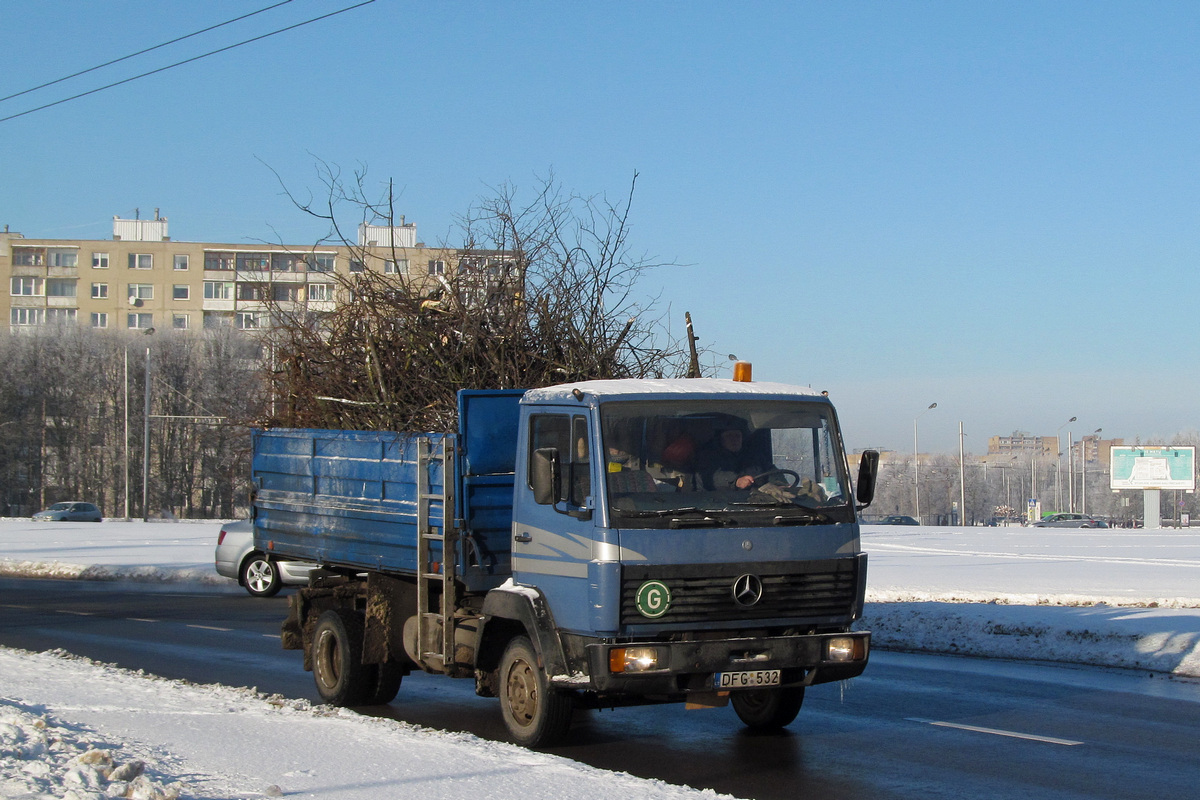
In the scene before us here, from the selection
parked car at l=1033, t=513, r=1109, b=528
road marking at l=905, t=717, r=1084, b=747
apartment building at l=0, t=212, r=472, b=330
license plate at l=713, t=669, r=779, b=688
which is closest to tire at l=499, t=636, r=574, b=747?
license plate at l=713, t=669, r=779, b=688

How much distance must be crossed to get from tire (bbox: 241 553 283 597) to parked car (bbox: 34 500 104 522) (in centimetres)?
3617

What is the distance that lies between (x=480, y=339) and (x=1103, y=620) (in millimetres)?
8986

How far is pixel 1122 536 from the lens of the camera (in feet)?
167

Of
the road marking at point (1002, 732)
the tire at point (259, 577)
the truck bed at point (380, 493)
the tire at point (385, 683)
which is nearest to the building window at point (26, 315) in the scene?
the tire at point (259, 577)

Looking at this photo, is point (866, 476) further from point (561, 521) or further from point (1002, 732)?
point (1002, 732)

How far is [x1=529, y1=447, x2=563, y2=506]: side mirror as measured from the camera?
7.17 metres

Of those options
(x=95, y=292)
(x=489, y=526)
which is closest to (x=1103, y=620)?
(x=489, y=526)

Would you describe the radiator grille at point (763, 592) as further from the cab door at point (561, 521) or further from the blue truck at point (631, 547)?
the cab door at point (561, 521)

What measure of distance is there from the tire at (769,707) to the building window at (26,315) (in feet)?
338

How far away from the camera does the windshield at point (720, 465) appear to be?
7.15m

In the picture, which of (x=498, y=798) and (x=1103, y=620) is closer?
(x=498, y=798)

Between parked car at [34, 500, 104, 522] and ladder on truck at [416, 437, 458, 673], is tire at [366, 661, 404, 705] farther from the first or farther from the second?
parked car at [34, 500, 104, 522]

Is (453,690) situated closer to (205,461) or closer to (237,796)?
(237,796)

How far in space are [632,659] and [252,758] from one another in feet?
7.09
